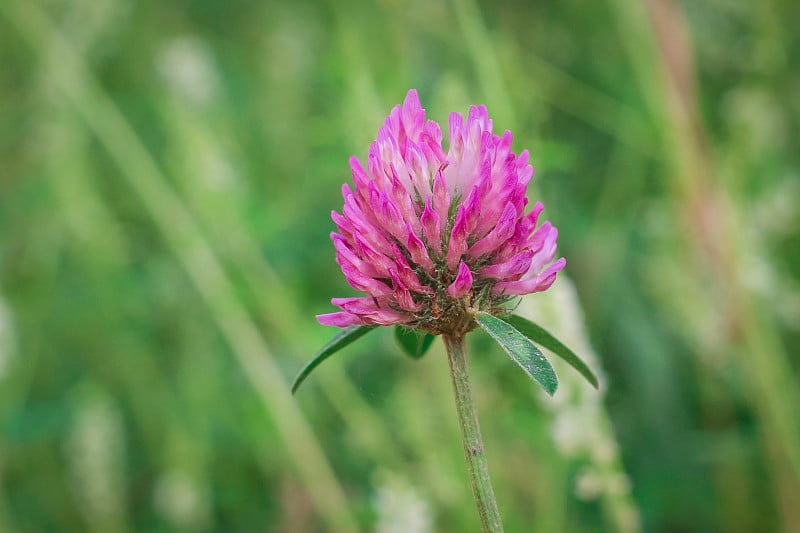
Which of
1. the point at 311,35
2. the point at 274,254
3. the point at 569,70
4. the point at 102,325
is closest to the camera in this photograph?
the point at 274,254

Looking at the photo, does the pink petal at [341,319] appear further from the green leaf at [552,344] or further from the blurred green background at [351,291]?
the blurred green background at [351,291]

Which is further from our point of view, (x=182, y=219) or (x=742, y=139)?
(x=742, y=139)

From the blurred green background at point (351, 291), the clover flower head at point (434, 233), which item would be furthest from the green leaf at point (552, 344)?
the blurred green background at point (351, 291)

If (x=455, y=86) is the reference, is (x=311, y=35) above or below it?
above

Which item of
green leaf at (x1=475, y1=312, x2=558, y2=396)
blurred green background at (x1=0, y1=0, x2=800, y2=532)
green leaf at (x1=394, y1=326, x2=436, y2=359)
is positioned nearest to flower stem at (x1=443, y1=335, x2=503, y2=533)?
green leaf at (x1=475, y1=312, x2=558, y2=396)

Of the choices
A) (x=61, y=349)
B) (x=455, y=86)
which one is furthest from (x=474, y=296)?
(x=61, y=349)

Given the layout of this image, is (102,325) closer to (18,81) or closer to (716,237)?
(18,81)

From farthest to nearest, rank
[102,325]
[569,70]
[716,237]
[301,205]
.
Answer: [569,70], [102,325], [301,205], [716,237]

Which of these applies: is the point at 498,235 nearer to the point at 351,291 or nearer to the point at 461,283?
the point at 461,283
